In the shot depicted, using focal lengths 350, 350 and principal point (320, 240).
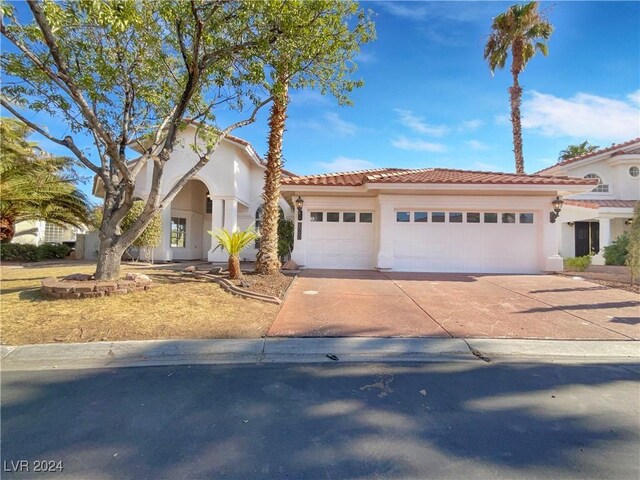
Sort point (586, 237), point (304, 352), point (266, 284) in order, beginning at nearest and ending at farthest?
point (304, 352) < point (266, 284) < point (586, 237)

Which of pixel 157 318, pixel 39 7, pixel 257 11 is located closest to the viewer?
pixel 39 7

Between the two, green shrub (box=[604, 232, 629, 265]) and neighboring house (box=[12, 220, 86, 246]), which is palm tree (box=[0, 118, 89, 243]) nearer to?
neighboring house (box=[12, 220, 86, 246])

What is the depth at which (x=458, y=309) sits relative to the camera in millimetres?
7156

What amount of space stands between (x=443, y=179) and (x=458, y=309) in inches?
270

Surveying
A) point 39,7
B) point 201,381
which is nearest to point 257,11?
point 39,7

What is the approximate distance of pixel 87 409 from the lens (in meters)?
3.32

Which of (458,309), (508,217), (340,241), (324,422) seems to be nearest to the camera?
(324,422)

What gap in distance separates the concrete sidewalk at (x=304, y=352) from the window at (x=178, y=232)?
13937 millimetres

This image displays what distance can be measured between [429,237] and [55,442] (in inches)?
483

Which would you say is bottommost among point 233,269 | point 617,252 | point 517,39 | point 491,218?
point 233,269

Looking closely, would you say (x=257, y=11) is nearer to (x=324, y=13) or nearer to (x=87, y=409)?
(x=324, y=13)

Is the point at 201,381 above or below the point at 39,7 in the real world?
below

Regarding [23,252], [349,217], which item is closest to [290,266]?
[349,217]

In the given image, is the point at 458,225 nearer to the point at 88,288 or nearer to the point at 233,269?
the point at 233,269
